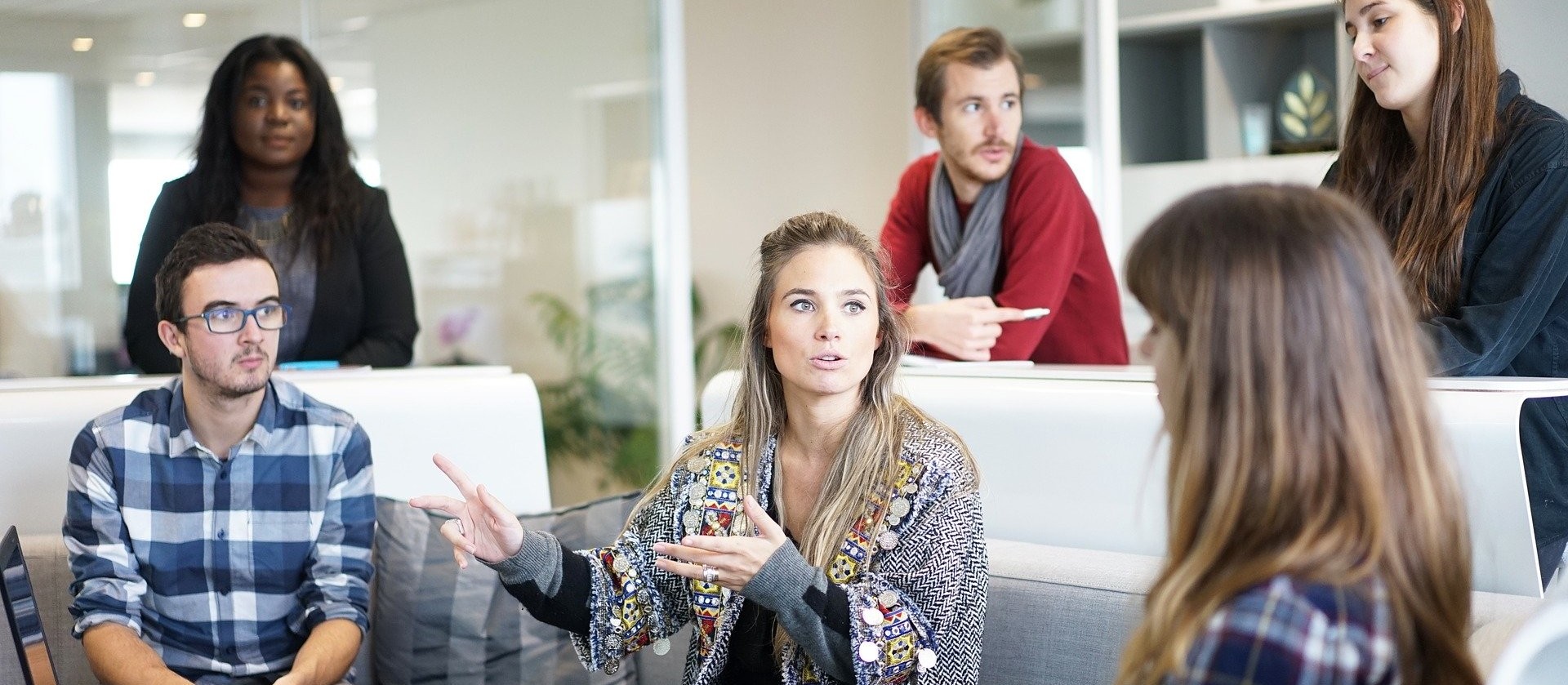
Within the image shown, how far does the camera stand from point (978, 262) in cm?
274

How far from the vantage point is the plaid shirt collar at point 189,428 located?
7.39 ft

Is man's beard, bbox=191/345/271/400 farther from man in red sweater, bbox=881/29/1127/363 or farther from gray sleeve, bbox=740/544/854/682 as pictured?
man in red sweater, bbox=881/29/1127/363

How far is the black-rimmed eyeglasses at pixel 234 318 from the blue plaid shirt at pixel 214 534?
0.43 feet

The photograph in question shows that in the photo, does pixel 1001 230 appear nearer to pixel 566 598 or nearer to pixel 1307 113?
pixel 566 598

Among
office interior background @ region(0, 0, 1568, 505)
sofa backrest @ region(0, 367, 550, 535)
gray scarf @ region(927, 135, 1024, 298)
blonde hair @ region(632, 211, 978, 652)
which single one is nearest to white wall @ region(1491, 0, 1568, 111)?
office interior background @ region(0, 0, 1568, 505)

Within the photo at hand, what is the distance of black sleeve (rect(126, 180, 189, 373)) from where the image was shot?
9.80 feet

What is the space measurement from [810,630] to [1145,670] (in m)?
0.64

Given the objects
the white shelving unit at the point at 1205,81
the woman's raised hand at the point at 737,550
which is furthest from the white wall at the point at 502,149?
the woman's raised hand at the point at 737,550

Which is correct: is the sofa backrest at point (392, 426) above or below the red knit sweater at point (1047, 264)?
below

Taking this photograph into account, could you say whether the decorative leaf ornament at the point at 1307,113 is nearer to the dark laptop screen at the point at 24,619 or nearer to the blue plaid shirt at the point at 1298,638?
the blue plaid shirt at the point at 1298,638

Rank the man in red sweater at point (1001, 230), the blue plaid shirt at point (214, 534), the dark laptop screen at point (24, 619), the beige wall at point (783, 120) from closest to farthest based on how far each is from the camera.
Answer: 1. the dark laptop screen at point (24, 619)
2. the blue plaid shirt at point (214, 534)
3. the man in red sweater at point (1001, 230)
4. the beige wall at point (783, 120)

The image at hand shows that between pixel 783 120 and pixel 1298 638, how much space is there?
486 cm

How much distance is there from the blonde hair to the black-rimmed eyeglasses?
0.70 m

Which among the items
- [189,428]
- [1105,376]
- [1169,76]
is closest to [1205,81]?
[1169,76]
